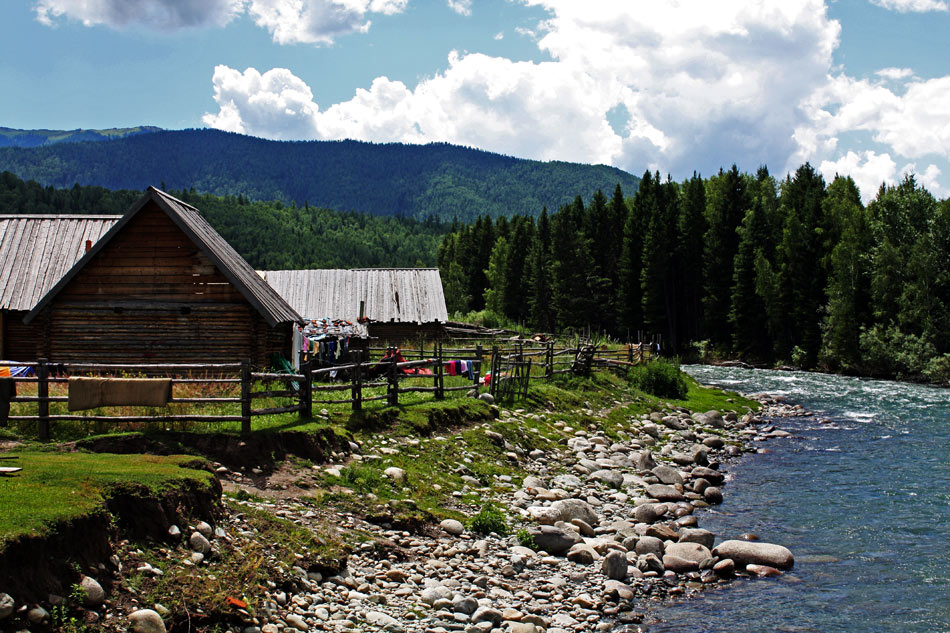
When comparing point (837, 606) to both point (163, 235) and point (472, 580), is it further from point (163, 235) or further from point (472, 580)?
point (163, 235)

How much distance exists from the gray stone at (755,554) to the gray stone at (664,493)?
3838 millimetres

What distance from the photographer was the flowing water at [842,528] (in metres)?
10.6

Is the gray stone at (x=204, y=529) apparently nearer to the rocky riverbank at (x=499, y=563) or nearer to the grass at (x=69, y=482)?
the rocky riverbank at (x=499, y=563)

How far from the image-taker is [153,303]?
22.4 metres

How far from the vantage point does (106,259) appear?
22.3m

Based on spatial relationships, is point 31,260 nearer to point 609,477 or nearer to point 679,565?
point 609,477

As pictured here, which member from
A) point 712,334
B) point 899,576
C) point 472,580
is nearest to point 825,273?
point 712,334

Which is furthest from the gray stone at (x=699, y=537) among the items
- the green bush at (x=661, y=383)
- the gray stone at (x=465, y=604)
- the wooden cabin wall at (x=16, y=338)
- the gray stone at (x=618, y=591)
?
the wooden cabin wall at (x=16, y=338)

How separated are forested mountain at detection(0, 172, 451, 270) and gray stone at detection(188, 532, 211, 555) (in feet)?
378

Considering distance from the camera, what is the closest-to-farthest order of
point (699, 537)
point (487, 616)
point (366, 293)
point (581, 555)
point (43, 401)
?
point (487, 616) → point (581, 555) → point (43, 401) → point (699, 537) → point (366, 293)

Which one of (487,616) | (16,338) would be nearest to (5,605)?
(487,616)

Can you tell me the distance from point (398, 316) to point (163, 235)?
20.4 m

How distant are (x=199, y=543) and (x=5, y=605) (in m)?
2.55

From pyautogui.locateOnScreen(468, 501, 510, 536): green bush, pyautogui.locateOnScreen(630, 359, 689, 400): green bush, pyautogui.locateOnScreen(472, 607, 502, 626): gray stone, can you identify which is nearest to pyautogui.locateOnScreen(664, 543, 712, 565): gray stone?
pyautogui.locateOnScreen(468, 501, 510, 536): green bush
